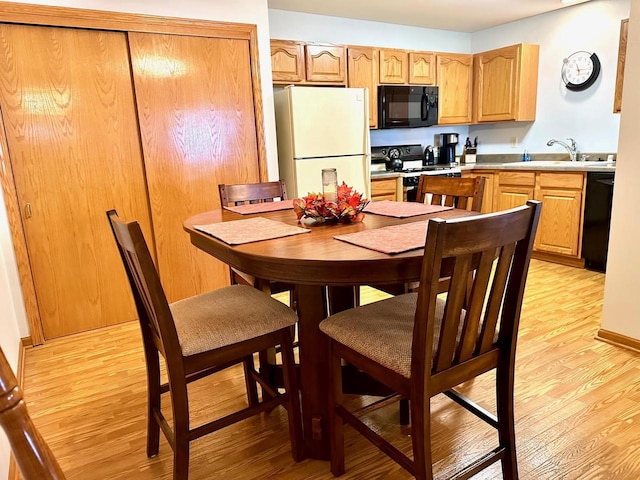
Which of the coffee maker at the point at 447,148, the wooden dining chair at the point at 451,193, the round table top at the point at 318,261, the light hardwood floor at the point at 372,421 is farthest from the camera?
the coffee maker at the point at 447,148

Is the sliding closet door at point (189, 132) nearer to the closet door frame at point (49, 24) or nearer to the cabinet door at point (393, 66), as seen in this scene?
the closet door frame at point (49, 24)

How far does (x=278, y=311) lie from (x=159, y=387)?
1.82 ft

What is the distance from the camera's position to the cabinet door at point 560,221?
11.8ft

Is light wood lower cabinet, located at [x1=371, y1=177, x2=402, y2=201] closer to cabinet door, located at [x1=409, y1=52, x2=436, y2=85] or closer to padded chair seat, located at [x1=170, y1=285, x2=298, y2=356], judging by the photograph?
cabinet door, located at [x1=409, y1=52, x2=436, y2=85]

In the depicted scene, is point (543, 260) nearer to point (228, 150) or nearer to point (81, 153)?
point (228, 150)

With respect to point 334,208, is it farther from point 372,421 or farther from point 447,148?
point 447,148

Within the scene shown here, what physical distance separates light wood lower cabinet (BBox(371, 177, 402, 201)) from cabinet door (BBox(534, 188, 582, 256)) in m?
1.24

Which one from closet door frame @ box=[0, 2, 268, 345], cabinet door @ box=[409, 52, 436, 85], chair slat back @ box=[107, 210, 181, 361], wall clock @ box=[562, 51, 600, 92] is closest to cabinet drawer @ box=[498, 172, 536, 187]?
wall clock @ box=[562, 51, 600, 92]

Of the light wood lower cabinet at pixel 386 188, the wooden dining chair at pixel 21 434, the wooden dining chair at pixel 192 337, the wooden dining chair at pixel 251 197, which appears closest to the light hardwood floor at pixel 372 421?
the wooden dining chair at pixel 192 337

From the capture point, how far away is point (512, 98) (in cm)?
439

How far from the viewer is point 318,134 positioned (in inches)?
133

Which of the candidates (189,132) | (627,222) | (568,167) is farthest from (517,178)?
(189,132)

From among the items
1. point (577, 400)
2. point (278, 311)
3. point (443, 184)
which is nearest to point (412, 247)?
point (278, 311)

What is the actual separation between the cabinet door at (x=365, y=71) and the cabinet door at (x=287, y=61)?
1.69 feet
